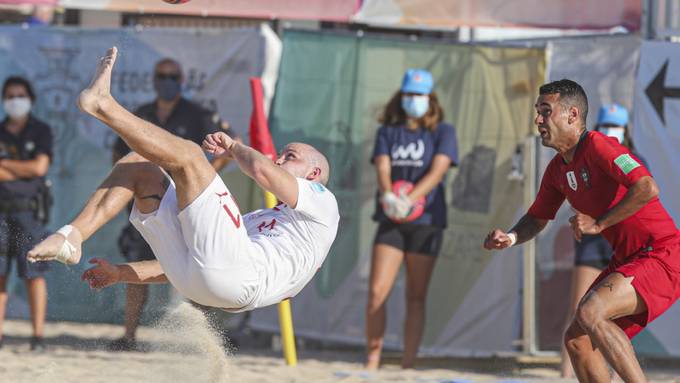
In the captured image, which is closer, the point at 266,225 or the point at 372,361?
the point at 266,225

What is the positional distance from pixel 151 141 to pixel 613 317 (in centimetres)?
242

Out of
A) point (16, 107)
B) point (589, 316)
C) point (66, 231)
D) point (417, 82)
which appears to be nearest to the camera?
point (66, 231)

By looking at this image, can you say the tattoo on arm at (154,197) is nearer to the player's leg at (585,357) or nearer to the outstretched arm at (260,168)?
the outstretched arm at (260,168)

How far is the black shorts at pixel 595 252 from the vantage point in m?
8.52

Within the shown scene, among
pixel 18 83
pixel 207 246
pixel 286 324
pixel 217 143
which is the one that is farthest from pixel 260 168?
pixel 18 83

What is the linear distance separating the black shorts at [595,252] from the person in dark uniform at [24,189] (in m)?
4.02

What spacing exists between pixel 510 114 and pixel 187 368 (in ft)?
10.9

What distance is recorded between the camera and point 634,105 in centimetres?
905

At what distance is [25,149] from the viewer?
960cm

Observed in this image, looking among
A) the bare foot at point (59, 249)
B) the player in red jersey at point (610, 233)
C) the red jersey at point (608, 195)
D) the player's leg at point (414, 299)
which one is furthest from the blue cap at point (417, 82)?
the bare foot at point (59, 249)

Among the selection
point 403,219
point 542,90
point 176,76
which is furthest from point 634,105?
point 176,76

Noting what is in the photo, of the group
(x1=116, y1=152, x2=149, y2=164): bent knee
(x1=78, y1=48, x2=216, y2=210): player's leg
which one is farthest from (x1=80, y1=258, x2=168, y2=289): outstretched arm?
(x1=78, y1=48, x2=216, y2=210): player's leg

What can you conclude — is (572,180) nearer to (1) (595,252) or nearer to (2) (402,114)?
(1) (595,252)

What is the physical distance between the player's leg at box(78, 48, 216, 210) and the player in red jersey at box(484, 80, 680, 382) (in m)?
1.68
